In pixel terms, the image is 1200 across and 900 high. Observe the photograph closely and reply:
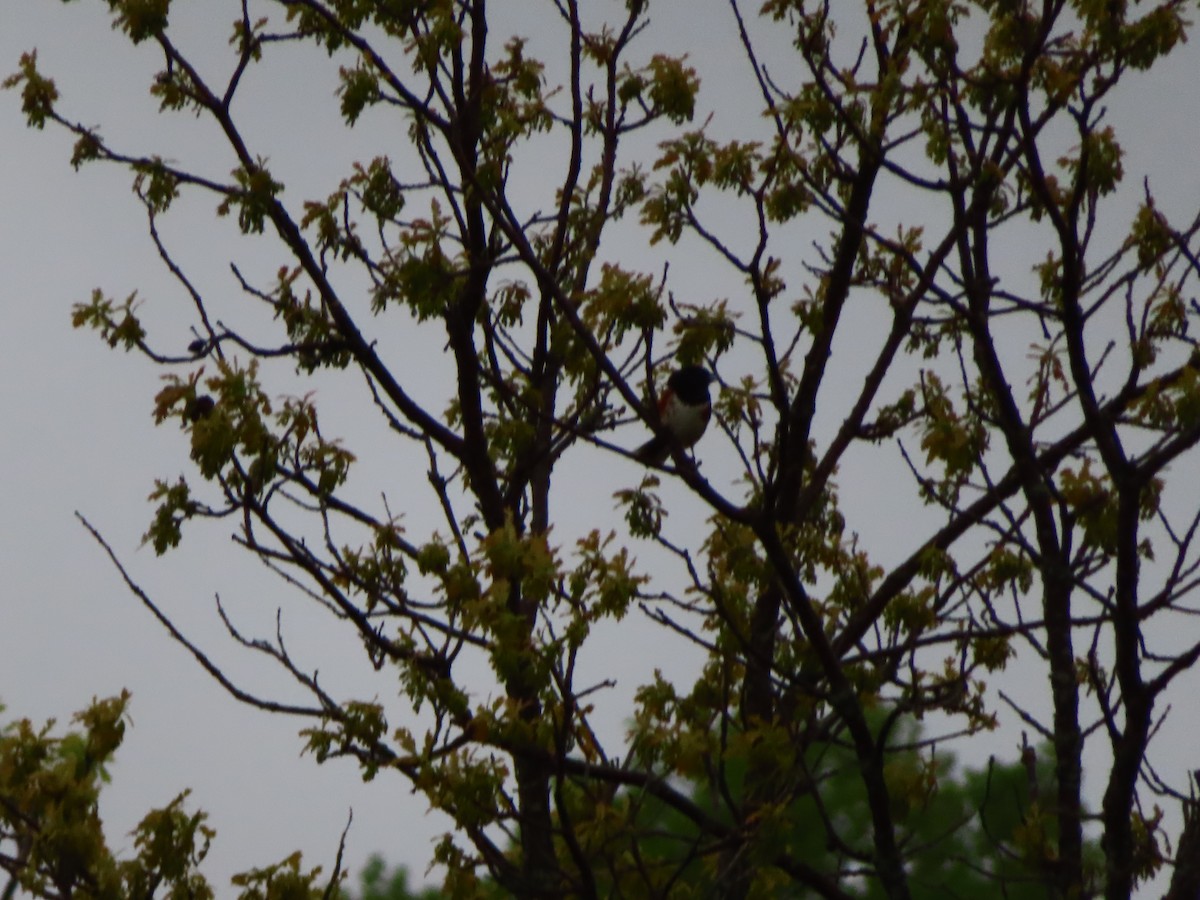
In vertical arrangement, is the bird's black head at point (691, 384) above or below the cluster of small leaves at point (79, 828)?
above

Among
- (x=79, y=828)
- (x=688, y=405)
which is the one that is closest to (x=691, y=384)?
(x=688, y=405)

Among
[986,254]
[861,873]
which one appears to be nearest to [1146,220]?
[986,254]

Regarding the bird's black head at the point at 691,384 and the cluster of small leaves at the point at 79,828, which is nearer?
the cluster of small leaves at the point at 79,828

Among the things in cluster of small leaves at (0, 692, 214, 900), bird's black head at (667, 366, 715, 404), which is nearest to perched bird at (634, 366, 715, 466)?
bird's black head at (667, 366, 715, 404)

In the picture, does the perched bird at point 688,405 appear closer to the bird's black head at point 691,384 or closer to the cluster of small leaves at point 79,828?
the bird's black head at point 691,384

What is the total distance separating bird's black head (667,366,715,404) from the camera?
802 centimetres

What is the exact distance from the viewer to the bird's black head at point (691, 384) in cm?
802

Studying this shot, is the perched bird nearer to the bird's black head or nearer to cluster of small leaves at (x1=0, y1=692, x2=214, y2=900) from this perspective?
the bird's black head

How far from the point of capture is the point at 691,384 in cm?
803

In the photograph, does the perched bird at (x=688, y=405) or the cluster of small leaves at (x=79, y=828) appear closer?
the cluster of small leaves at (x=79, y=828)

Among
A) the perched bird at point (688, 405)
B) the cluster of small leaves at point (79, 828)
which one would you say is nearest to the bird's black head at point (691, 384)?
the perched bird at point (688, 405)

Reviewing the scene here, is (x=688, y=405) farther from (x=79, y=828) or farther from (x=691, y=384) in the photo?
(x=79, y=828)

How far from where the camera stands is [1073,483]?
186 inches

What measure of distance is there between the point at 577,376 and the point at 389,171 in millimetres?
1081
